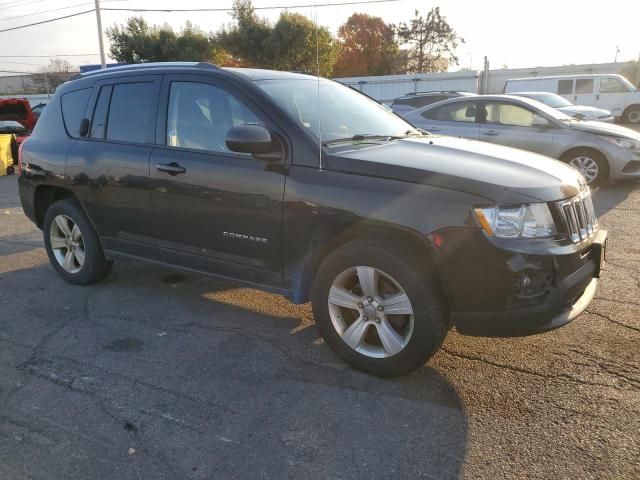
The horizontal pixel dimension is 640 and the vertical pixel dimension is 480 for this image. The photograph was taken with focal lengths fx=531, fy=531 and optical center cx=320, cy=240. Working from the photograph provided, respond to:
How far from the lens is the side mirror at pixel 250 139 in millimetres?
3217

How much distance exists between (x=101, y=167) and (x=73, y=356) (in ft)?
5.13

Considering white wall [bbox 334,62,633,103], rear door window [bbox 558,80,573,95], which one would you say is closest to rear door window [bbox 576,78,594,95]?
rear door window [bbox 558,80,573,95]

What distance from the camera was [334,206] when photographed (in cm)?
312

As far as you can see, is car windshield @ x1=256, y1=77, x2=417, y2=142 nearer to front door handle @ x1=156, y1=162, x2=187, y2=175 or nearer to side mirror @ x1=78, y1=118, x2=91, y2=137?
front door handle @ x1=156, y1=162, x2=187, y2=175

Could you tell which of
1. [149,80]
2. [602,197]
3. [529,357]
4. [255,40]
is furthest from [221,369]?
[255,40]

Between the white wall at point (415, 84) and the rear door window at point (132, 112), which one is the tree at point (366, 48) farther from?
the rear door window at point (132, 112)

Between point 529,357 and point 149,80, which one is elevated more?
point 149,80

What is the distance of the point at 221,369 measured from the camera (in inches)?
132

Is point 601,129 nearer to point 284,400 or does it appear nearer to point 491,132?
point 491,132

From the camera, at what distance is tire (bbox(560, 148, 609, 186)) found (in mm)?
8641

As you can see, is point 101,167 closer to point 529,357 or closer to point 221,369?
point 221,369

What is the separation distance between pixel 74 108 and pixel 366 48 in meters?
51.9

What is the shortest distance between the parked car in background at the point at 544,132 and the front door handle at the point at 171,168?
5.68 meters

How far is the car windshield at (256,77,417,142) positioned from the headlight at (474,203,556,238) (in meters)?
1.19
